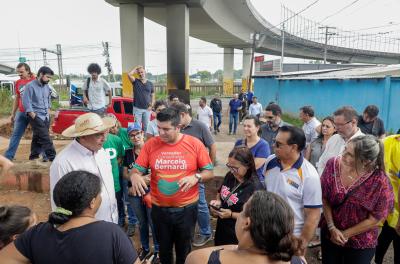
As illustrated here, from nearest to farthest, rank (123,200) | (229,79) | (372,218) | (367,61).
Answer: (372,218), (123,200), (229,79), (367,61)

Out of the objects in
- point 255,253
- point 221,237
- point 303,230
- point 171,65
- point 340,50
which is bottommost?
point 221,237

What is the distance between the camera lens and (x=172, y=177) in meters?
2.78

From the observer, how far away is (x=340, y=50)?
179 feet

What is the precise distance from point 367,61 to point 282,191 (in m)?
69.3

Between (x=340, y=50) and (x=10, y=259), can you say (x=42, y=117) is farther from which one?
(x=340, y=50)

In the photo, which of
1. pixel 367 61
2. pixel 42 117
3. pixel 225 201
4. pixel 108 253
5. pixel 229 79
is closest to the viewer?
pixel 108 253

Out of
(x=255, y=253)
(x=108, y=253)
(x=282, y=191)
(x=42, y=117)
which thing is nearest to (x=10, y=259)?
(x=108, y=253)

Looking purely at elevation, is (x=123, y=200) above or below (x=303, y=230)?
below

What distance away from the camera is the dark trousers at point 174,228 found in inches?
112

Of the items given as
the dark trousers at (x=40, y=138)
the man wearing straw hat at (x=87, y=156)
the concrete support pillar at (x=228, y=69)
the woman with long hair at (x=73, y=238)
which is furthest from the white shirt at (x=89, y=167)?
the concrete support pillar at (x=228, y=69)

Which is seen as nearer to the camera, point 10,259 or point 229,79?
point 10,259

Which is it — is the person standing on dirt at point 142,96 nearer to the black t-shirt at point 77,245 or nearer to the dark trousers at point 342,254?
the dark trousers at point 342,254

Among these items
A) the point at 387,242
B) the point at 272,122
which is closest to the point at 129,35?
the point at 272,122

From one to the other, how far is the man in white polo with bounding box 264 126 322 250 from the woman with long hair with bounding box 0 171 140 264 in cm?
125
